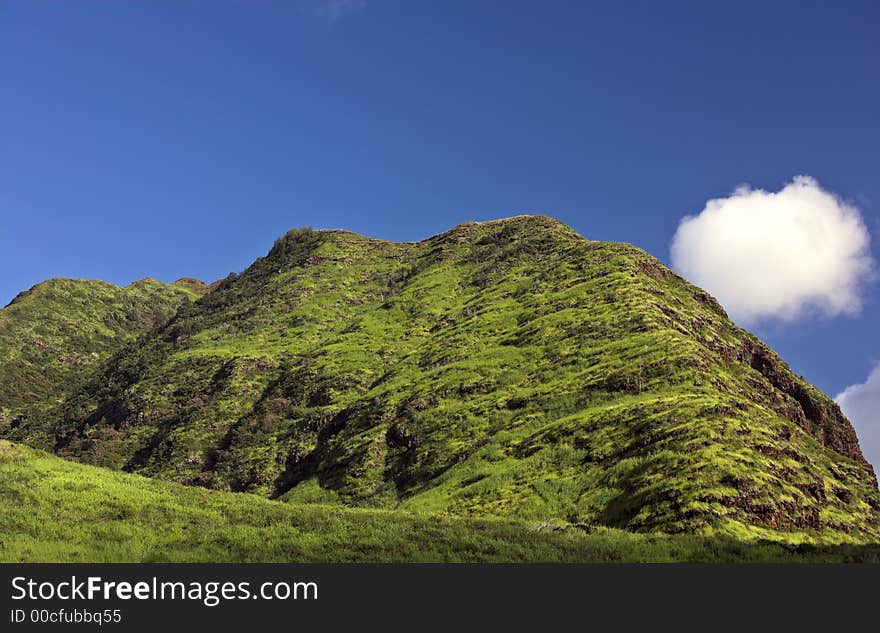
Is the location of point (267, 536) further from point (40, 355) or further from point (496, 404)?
point (40, 355)

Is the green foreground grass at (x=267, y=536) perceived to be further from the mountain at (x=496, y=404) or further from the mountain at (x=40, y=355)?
the mountain at (x=40, y=355)

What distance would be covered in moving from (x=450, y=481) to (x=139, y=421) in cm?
7018

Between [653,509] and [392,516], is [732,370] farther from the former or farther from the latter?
[392,516]

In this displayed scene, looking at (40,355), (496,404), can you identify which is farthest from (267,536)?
(40,355)

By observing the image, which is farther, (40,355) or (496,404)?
(40,355)

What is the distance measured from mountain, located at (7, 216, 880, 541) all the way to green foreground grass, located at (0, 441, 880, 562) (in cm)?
846

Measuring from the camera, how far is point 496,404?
2990 inches

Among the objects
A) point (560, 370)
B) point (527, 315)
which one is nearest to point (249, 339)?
point (527, 315)

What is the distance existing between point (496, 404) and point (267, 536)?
4594 centimetres

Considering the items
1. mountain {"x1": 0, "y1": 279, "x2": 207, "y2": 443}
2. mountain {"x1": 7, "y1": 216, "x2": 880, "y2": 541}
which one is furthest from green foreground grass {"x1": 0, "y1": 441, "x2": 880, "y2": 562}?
mountain {"x1": 0, "y1": 279, "x2": 207, "y2": 443}

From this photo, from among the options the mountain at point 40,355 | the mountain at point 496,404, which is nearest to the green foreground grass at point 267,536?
the mountain at point 496,404

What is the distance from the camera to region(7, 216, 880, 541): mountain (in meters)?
48.9

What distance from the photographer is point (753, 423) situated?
5434cm

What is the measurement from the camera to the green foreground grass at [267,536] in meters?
28.9
